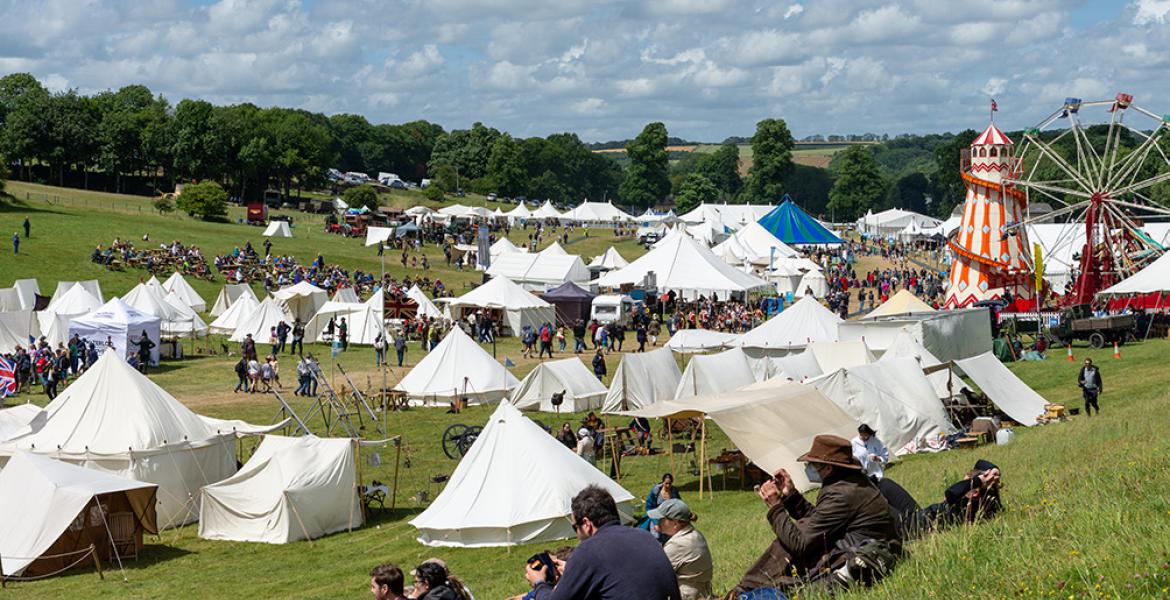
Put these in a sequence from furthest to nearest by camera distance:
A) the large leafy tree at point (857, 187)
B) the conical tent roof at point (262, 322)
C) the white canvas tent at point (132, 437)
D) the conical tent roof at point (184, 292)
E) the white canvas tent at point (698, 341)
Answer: the large leafy tree at point (857, 187)
the conical tent roof at point (184, 292)
the conical tent roof at point (262, 322)
the white canvas tent at point (698, 341)
the white canvas tent at point (132, 437)

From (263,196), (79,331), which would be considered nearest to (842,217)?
(263,196)

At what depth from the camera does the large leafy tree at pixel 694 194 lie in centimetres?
13625

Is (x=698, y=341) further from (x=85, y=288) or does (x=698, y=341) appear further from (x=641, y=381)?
(x=85, y=288)

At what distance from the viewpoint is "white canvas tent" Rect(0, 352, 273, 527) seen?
19.6 m

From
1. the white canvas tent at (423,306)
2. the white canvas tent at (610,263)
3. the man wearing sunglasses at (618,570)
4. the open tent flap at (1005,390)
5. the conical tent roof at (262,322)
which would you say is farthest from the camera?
the white canvas tent at (610,263)

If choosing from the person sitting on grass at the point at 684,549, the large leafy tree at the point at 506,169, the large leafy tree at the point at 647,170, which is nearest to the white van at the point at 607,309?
the person sitting on grass at the point at 684,549

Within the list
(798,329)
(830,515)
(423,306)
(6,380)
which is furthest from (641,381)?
(830,515)

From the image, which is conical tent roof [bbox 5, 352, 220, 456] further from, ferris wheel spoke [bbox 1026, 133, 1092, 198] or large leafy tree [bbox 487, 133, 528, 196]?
large leafy tree [bbox 487, 133, 528, 196]

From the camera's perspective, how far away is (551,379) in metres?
28.8

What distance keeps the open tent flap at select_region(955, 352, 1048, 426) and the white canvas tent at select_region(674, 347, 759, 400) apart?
16.8 ft

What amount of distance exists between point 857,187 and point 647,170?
2522cm

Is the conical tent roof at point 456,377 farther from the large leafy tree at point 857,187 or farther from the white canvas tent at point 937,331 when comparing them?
the large leafy tree at point 857,187

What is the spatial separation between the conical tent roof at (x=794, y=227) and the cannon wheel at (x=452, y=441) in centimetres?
4338

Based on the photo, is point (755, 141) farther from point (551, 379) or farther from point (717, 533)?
point (717, 533)
